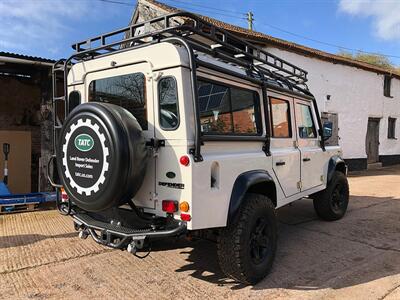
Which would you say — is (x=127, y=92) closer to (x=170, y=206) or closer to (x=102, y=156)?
(x=102, y=156)

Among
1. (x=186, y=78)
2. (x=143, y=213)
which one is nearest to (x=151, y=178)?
(x=143, y=213)

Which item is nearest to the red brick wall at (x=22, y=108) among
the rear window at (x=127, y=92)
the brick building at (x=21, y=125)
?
the brick building at (x=21, y=125)

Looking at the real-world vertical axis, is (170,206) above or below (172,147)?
below

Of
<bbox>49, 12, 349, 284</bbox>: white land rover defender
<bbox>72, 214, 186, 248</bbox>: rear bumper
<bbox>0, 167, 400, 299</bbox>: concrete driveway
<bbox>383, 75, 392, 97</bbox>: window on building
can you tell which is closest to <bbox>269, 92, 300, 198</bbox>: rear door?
<bbox>49, 12, 349, 284</bbox>: white land rover defender

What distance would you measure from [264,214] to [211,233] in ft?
2.20

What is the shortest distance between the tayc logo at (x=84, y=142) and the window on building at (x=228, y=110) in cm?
100

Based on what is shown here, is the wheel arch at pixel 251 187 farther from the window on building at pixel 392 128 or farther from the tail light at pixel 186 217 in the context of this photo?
the window on building at pixel 392 128

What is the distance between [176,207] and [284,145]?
2.12 m

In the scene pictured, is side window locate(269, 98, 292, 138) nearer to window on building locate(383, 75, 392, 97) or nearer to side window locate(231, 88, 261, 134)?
side window locate(231, 88, 261, 134)

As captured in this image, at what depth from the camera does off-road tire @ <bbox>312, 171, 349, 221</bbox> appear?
20.4 feet

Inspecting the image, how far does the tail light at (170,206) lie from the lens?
319 centimetres

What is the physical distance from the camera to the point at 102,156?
316 cm

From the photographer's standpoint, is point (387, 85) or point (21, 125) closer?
point (21, 125)

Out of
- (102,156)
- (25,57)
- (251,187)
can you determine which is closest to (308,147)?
(251,187)
